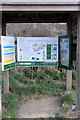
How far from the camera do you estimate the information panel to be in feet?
16.7

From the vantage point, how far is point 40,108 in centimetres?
479

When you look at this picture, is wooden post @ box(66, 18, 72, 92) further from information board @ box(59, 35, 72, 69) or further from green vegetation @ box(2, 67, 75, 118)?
information board @ box(59, 35, 72, 69)

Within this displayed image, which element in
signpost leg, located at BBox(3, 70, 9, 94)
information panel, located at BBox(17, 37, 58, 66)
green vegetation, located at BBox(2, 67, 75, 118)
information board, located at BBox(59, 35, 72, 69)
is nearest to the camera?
green vegetation, located at BBox(2, 67, 75, 118)

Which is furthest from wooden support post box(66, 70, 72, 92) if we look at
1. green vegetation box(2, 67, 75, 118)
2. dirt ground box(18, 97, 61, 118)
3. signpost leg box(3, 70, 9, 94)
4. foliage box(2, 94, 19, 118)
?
signpost leg box(3, 70, 9, 94)

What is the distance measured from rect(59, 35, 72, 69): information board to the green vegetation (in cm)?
104

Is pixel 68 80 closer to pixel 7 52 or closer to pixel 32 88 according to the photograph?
pixel 32 88

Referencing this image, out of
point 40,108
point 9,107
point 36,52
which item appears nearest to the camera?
point 9,107

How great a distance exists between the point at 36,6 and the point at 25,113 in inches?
117

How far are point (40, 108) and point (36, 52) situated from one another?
5.88 feet

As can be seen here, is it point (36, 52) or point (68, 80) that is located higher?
point (36, 52)

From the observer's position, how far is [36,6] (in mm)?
3842

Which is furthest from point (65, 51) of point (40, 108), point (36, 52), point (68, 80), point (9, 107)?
point (9, 107)

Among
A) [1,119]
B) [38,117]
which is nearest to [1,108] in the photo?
[1,119]

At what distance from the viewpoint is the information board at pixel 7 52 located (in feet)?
14.2
